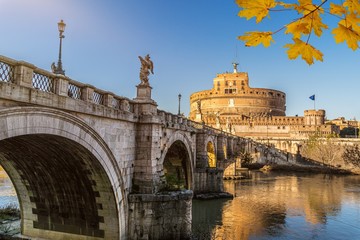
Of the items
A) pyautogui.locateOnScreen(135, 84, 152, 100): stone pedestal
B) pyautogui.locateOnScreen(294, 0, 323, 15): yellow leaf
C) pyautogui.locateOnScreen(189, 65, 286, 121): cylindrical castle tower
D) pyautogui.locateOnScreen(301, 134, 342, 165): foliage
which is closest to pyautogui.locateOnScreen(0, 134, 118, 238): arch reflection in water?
pyautogui.locateOnScreen(135, 84, 152, 100): stone pedestal

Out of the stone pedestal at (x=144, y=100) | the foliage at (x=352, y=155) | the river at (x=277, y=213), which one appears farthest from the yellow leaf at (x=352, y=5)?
the foliage at (x=352, y=155)

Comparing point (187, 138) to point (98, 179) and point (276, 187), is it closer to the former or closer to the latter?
point (98, 179)

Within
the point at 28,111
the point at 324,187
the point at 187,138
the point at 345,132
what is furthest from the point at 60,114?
the point at 345,132

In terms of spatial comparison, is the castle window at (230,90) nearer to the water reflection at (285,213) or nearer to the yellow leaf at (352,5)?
the water reflection at (285,213)

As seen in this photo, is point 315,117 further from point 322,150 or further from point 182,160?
point 182,160

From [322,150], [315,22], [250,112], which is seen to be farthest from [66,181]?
[250,112]

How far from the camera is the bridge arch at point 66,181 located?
12.8 meters

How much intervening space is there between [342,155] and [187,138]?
5040 centimetres

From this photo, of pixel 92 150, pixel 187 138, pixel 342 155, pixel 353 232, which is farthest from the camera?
pixel 342 155

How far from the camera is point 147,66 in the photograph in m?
18.3

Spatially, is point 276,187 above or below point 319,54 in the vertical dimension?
below

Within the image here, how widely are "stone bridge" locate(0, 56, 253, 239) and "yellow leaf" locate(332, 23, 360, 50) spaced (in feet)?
32.7

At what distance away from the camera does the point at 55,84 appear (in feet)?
37.0

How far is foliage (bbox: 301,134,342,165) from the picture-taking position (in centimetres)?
6744
